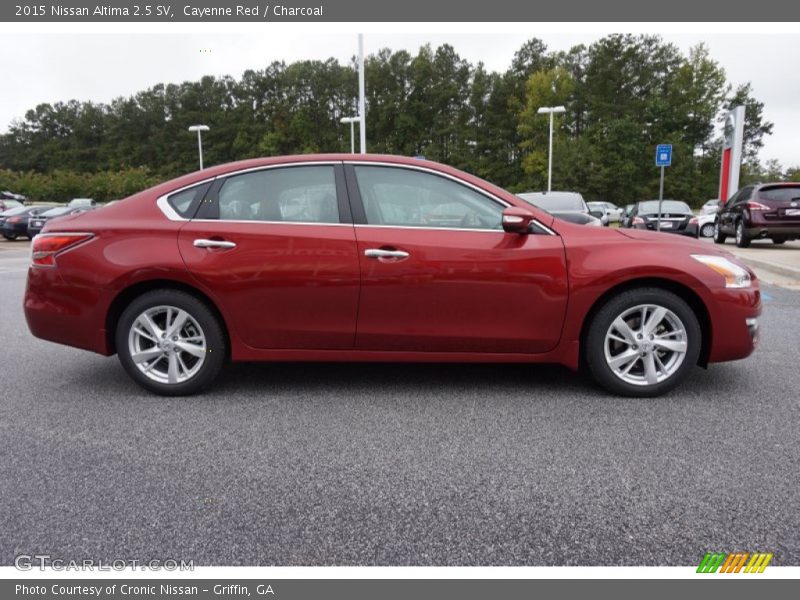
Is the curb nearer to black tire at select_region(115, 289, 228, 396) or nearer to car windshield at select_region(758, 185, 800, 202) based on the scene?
car windshield at select_region(758, 185, 800, 202)

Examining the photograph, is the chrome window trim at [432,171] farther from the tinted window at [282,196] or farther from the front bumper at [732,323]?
the front bumper at [732,323]

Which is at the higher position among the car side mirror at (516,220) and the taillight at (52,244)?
the car side mirror at (516,220)

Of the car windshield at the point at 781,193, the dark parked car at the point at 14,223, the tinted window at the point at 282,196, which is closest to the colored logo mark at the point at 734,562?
the tinted window at the point at 282,196

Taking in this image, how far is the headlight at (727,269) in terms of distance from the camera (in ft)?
12.7

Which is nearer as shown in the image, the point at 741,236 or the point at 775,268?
the point at 775,268

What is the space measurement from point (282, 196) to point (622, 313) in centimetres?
230

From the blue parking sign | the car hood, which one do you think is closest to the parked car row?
the blue parking sign

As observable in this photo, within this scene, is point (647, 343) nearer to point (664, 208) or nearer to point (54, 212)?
point (664, 208)

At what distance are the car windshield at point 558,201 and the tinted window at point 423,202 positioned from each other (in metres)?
6.27

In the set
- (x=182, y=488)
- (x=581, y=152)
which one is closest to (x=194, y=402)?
(x=182, y=488)

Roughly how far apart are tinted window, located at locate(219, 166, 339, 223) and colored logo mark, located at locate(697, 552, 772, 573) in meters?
2.72

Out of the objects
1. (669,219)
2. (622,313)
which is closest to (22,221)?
(669,219)

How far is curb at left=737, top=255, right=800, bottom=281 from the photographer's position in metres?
9.88

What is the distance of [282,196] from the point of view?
402 cm
